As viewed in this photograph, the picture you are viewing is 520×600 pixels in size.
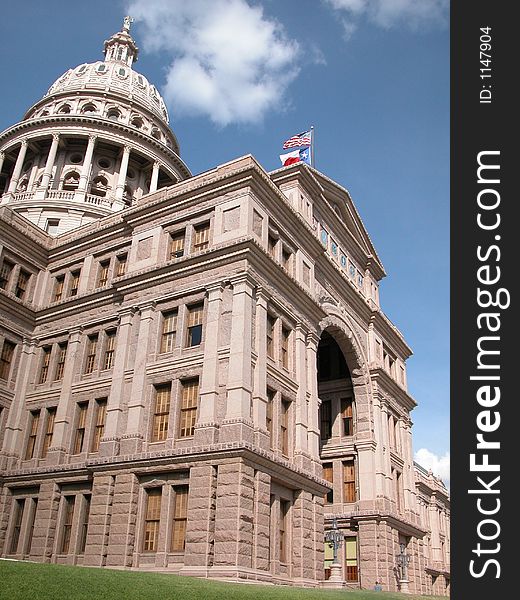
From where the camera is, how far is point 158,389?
101 feet

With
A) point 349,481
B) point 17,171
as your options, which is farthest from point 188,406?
point 17,171

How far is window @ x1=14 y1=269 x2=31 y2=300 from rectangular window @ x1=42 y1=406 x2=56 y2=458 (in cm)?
830

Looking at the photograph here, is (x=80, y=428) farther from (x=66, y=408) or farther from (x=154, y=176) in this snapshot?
(x=154, y=176)

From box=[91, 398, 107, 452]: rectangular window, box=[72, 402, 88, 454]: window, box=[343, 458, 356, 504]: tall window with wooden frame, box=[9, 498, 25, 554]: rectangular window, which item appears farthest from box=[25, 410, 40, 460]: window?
box=[343, 458, 356, 504]: tall window with wooden frame

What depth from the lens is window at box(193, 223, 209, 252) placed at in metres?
32.8

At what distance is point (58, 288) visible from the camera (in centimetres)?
4088

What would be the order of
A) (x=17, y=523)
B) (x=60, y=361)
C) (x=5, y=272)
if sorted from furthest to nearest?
1. (x=5, y=272)
2. (x=60, y=361)
3. (x=17, y=523)

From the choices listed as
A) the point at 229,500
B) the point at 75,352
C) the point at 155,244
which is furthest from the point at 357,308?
the point at 229,500

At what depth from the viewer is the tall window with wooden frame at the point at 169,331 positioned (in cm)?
3141

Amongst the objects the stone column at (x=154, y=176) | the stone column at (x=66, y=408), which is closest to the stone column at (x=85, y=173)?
the stone column at (x=154, y=176)

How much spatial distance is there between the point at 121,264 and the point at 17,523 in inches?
617

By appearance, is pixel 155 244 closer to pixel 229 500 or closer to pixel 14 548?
pixel 229 500

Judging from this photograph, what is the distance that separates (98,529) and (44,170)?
41.1 meters

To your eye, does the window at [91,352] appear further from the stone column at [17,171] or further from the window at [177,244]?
the stone column at [17,171]
